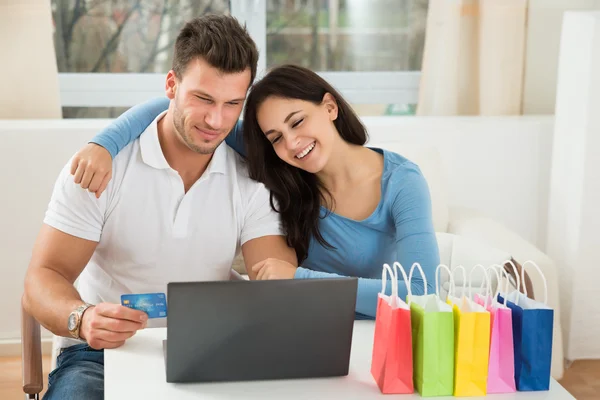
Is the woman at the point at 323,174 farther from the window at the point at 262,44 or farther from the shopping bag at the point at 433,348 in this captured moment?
the window at the point at 262,44

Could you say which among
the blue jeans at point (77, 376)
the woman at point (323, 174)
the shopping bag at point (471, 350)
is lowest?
the blue jeans at point (77, 376)

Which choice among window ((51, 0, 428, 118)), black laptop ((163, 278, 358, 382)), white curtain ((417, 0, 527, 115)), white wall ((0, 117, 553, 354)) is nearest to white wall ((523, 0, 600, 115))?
white curtain ((417, 0, 527, 115))

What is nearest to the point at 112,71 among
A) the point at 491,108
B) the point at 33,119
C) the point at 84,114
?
the point at 84,114

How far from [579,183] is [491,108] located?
64 cm

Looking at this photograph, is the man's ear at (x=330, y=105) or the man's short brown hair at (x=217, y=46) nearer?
the man's short brown hair at (x=217, y=46)

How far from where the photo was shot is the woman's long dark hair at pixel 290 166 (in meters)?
2.00

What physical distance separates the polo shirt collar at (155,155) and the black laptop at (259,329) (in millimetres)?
713

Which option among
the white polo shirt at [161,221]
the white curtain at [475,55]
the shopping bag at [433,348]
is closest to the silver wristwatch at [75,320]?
the white polo shirt at [161,221]

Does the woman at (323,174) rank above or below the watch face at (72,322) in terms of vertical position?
above

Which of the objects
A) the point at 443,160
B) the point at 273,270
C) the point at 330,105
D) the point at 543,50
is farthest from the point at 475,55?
the point at 273,270

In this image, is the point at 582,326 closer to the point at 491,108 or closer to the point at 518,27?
the point at 491,108

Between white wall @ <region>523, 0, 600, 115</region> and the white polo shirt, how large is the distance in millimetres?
1949

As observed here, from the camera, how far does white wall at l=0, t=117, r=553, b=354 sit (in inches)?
121

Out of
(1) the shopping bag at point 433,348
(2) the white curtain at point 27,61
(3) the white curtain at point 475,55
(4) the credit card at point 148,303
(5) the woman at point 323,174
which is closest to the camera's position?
(1) the shopping bag at point 433,348
